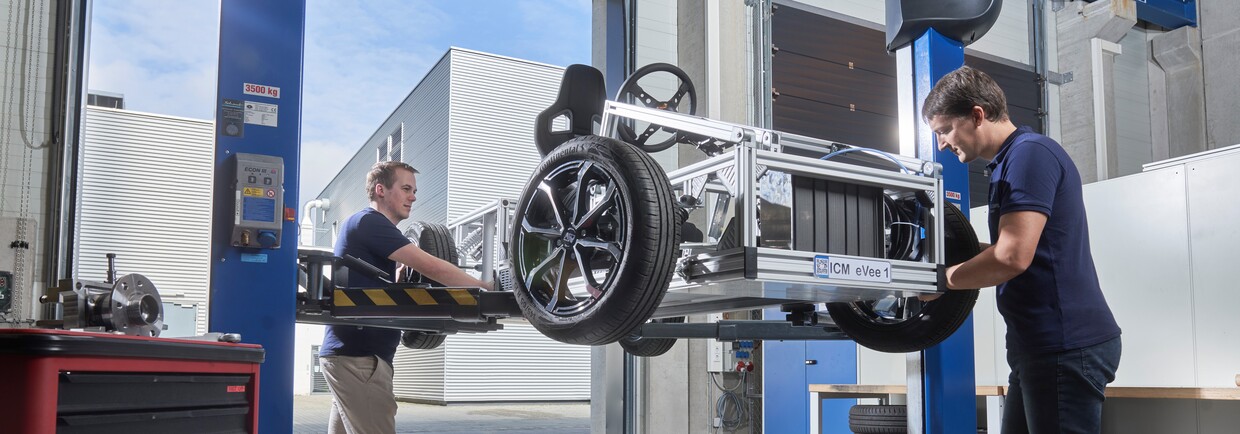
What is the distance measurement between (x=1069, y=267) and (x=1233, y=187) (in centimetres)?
291

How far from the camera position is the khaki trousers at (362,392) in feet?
13.1

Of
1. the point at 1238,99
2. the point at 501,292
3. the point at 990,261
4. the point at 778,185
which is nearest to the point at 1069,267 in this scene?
the point at 990,261

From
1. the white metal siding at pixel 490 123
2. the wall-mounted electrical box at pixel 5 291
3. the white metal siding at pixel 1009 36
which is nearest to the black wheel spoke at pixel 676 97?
the wall-mounted electrical box at pixel 5 291

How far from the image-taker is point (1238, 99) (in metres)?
8.94

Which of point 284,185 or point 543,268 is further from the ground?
point 284,185

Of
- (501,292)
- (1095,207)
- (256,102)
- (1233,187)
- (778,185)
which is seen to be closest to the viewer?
(778,185)

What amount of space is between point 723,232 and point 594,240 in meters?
0.40

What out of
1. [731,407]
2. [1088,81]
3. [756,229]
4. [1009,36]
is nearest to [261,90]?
[756,229]

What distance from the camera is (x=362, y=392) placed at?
13.1 ft

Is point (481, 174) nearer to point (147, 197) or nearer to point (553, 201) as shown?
point (147, 197)

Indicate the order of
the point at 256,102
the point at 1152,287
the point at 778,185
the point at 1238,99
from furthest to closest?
the point at 1238,99 < the point at 1152,287 < the point at 256,102 < the point at 778,185

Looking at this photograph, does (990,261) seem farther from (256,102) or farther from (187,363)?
(256,102)

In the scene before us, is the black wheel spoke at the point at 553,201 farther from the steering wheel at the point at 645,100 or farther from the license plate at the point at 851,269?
the license plate at the point at 851,269

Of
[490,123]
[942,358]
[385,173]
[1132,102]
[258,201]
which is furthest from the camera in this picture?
[490,123]
